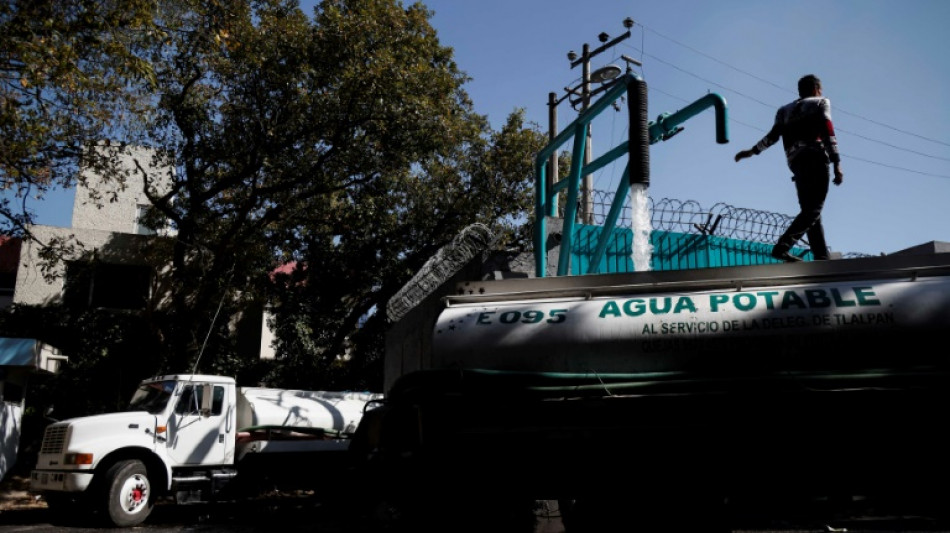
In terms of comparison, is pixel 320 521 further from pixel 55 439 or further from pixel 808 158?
pixel 808 158

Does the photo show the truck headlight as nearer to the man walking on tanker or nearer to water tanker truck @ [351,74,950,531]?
water tanker truck @ [351,74,950,531]

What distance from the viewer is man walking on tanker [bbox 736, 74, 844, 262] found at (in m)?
5.89

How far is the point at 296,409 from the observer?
13.9m

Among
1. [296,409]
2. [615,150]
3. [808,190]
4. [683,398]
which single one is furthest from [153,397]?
[808,190]

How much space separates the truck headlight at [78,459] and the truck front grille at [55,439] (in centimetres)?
29

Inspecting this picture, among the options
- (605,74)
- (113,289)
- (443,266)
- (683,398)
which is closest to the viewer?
(683,398)

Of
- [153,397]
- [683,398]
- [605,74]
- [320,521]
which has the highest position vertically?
[605,74]

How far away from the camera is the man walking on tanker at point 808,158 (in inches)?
232

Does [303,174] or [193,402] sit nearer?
[193,402]

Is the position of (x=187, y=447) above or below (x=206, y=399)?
below

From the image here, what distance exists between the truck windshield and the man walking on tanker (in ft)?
33.7

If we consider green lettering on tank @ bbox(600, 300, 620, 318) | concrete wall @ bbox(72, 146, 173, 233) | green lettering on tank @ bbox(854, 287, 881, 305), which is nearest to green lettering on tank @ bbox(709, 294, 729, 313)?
green lettering on tank @ bbox(600, 300, 620, 318)

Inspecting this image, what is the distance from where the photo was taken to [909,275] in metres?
4.27

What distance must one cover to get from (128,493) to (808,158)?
1036 centimetres
